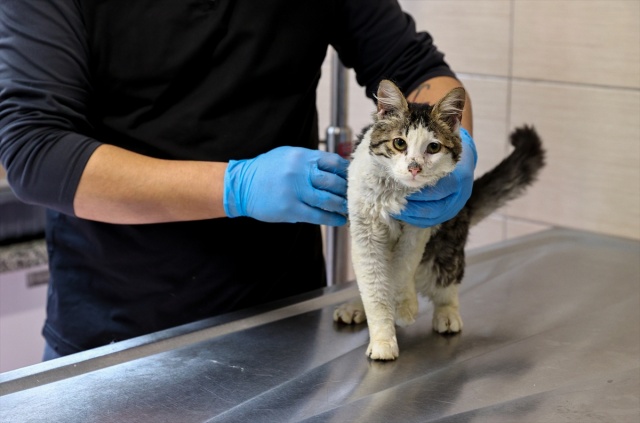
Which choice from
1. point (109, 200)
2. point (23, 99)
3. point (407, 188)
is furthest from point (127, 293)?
point (407, 188)

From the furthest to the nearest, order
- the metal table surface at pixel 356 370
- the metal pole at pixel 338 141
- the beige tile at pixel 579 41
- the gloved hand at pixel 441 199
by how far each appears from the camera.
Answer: the metal pole at pixel 338 141, the beige tile at pixel 579 41, the gloved hand at pixel 441 199, the metal table surface at pixel 356 370

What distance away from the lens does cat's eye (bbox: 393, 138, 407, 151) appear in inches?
41.6

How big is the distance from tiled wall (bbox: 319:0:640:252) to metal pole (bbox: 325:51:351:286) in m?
0.34

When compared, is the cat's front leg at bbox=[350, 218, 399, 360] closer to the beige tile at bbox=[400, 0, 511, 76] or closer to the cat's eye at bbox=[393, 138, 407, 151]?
the cat's eye at bbox=[393, 138, 407, 151]

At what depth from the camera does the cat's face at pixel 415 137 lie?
105 centimetres

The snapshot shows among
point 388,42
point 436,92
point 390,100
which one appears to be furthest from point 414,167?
point 388,42

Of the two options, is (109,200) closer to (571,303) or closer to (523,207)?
(571,303)

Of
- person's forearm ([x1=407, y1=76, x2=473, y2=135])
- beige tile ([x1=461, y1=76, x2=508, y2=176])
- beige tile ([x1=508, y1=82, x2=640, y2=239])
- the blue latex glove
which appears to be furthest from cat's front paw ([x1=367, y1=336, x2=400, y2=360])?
beige tile ([x1=461, y1=76, x2=508, y2=176])

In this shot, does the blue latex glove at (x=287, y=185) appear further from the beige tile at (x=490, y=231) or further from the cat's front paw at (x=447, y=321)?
the beige tile at (x=490, y=231)

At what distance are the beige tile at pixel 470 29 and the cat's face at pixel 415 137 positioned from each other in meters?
0.97

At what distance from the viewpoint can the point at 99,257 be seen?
1470 millimetres

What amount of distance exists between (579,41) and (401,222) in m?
0.91

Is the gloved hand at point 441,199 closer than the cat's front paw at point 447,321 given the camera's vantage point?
Yes

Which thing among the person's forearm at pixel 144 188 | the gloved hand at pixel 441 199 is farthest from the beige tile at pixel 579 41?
the person's forearm at pixel 144 188
